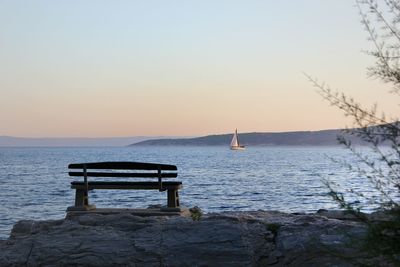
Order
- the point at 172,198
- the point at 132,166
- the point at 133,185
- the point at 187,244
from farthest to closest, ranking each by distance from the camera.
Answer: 1. the point at 132,166
2. the point at 133,185
3. the point at 172,198
4. the point at 187,244

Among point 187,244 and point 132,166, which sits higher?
point 132,166

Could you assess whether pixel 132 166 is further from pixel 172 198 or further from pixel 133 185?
pixel 172 198

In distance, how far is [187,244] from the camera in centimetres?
729

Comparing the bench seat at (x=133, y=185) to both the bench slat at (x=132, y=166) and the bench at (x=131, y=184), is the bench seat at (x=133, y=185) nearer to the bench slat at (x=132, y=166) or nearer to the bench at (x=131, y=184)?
the bench at (x=131, y=184)

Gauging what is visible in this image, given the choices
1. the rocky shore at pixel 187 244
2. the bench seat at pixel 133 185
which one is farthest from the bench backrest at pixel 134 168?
the rocky shore at pixel 187 244

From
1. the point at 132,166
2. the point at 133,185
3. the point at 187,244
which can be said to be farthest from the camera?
the point at 132,166

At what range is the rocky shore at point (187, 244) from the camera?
276 inches

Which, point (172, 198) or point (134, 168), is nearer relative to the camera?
point (172, 198)

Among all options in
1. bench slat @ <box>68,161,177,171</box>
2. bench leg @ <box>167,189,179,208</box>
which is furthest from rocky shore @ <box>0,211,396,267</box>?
bench slat @ <box>68,161,177,171</box>

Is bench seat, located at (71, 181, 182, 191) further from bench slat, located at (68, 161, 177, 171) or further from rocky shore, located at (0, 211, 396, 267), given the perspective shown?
rocky shore, located at (0, 211, 396, 267)

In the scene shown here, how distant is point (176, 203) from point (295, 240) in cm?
444

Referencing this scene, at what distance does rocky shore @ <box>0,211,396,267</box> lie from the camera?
23.0 ft

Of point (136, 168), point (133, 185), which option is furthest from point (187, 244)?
point (136, 168)

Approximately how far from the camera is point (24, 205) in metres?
27.6
